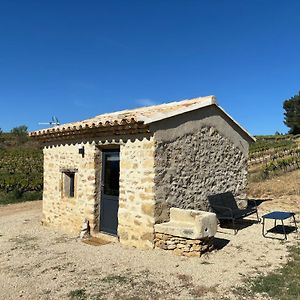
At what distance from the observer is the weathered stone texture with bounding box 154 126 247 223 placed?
22.5ft

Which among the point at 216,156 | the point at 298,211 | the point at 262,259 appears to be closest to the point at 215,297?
the point at 262,259

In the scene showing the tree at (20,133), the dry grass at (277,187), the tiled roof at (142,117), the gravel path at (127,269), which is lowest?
the gravel path at (127,269)

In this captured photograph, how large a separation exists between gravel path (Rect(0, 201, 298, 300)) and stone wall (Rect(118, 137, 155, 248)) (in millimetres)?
324

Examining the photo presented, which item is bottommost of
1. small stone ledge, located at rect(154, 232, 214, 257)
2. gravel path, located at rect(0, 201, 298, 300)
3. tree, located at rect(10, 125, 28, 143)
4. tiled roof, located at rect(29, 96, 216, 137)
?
gravel path, located at rect(0, 201, 298, 300)

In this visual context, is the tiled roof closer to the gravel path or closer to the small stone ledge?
the small stone ledge

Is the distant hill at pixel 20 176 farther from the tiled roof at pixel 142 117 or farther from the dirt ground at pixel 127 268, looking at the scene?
the dirt ground at pixel 127 268

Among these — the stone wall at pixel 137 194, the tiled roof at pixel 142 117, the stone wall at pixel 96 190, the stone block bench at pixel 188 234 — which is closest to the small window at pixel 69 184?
the stone wall at pixel 96 190

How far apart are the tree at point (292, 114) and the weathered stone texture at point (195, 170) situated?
48779mm

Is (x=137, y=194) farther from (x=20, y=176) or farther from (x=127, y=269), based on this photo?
(x=20, y=176)

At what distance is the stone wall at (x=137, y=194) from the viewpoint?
6711 mm

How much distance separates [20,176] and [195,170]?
48.0 feet

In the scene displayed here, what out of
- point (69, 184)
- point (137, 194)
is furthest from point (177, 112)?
point (69, 184)

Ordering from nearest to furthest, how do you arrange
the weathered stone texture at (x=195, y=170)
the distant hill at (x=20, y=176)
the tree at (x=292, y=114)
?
the weathered stone texture at (x=195, y=170)
the distant hill at (x=20, y=176)
the tree at (x=292, y=114)

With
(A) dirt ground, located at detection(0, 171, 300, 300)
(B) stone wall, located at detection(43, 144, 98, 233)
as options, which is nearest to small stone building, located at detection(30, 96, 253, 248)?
(B) stone wall, located at detection(43, 144, 98, 233)
